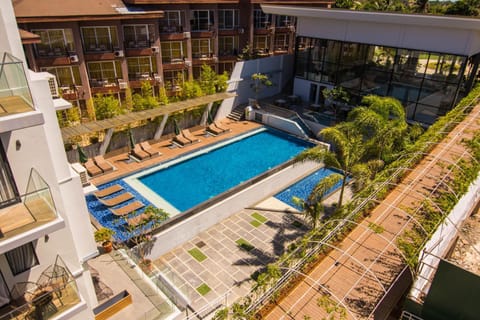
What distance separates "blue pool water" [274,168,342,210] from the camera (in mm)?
22484

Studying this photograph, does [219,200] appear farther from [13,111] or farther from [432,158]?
[13,111]

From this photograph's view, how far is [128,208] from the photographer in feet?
65.6

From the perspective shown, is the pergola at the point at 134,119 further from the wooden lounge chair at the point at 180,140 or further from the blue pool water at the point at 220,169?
the blue pool water at the point at 220,169

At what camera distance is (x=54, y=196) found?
9281mm

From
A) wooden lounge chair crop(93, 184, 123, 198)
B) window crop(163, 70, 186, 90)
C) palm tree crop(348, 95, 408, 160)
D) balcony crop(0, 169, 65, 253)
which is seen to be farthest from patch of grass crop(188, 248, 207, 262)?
window crop(163, 70, 186, 90)

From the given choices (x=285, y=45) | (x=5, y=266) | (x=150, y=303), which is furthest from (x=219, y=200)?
(x=285, y=45)

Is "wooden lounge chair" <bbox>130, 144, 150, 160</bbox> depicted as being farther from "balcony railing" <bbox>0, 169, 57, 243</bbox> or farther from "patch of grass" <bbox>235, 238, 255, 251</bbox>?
"balcony railing" <bbox>0, 169, 57, 243</bbox>

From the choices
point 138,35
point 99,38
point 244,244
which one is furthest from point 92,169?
point 138,35

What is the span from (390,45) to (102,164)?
24489 millimetres

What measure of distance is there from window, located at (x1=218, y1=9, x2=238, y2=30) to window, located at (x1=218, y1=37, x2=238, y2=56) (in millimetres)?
1182

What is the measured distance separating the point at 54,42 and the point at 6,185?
22.0 meters

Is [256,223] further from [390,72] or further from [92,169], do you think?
[390,72]

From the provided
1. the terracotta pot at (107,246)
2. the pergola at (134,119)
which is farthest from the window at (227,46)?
the terracotta pot at (107,246)

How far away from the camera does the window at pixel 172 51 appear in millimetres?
33500
